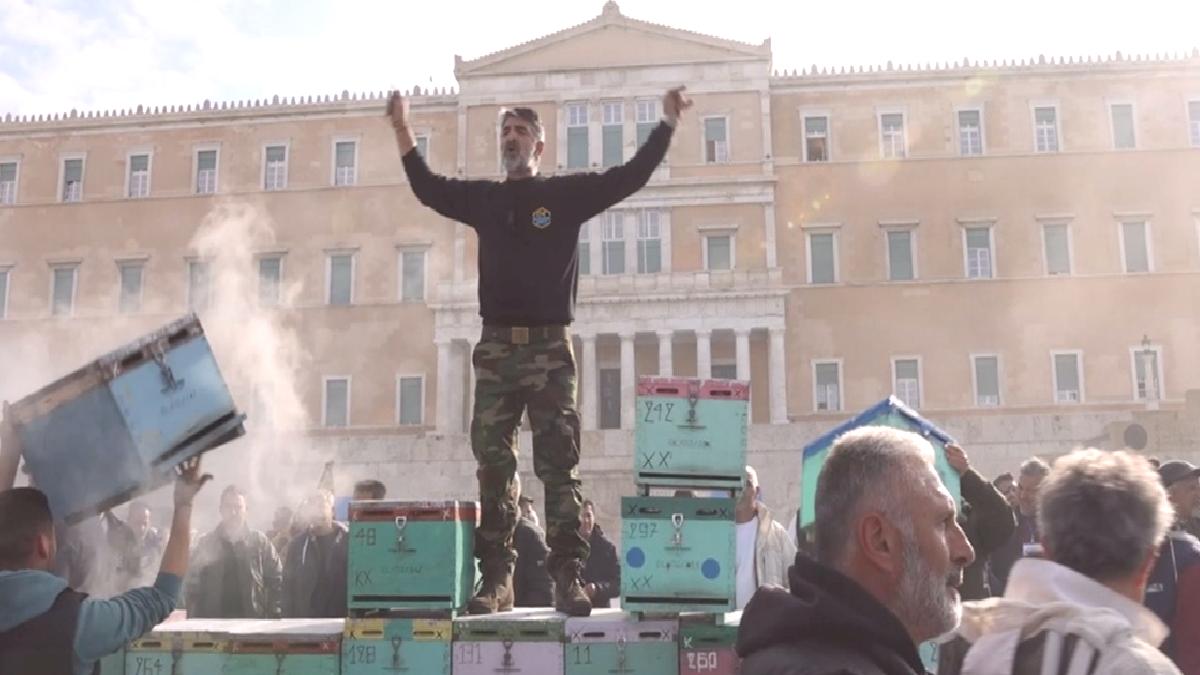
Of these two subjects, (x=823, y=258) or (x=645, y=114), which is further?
(x=645, y=114)

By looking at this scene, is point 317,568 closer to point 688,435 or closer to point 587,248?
point 688,435

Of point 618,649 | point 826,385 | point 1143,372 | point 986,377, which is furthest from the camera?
point 826,385

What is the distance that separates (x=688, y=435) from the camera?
16.4ft

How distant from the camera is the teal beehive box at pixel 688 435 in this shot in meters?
4.95

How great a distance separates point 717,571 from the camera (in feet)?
15.3

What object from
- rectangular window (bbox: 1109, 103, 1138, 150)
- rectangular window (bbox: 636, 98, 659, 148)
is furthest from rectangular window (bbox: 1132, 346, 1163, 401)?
rectangular window (bbox: 636, 98, 659, 148)

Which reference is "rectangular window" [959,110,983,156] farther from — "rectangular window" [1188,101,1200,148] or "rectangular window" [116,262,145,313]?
"rectangular window" [116,262,145,313]

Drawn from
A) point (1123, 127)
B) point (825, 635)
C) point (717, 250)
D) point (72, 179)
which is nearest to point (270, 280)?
point (72, 179)

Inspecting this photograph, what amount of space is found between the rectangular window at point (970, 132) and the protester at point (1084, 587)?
35896 mm

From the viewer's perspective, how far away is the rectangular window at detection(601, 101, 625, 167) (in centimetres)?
3722

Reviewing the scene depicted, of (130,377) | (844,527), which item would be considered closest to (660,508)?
(130,377)

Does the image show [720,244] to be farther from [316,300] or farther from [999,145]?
[316,300]

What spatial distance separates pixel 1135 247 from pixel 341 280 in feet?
82.7

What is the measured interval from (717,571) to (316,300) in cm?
3433
